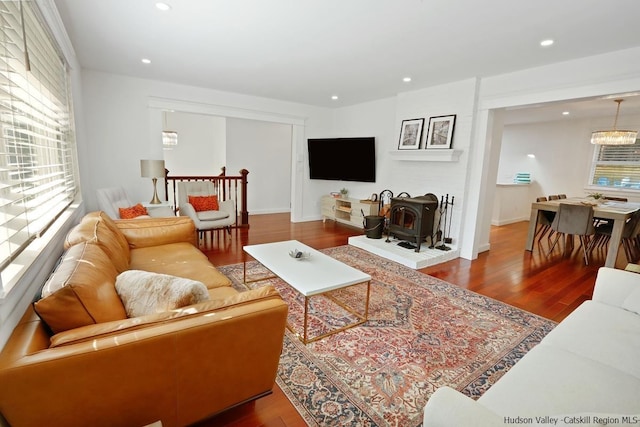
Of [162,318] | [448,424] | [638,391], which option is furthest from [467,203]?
[162,318]

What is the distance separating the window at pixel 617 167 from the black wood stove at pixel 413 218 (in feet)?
15.9

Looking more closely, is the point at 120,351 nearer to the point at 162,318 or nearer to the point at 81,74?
the point at 162,318

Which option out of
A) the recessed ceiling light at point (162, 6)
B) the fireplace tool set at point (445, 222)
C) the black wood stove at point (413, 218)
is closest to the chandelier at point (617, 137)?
the fireplace tool set at point (445, 222)

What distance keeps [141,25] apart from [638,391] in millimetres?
4060

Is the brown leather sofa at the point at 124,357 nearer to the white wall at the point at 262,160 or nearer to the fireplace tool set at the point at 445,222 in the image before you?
the fireplace tool set at the point at 445,222

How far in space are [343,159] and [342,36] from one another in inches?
133

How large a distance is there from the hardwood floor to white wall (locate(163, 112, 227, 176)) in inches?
93.1

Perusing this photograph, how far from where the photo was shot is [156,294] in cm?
141

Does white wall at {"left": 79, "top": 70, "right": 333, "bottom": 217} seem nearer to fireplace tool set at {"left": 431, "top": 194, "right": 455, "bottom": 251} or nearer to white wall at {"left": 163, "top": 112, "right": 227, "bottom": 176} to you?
white wall at {"left": 163, "top": 112, "right": 227, "bottom": 176}

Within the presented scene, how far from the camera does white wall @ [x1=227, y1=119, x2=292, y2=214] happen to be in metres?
6.94

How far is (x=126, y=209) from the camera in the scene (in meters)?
3.73

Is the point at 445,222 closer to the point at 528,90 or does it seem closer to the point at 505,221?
the point at 528,90

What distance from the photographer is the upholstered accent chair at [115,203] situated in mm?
3615

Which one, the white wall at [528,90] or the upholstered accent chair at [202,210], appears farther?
the upholstered accent chair at [202,210]
